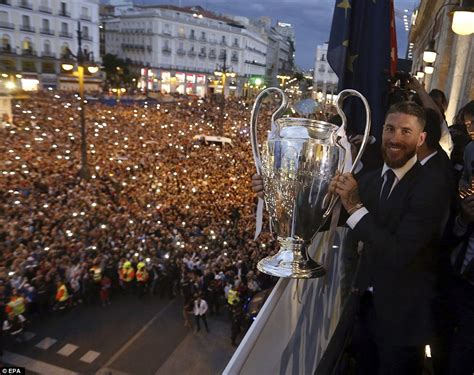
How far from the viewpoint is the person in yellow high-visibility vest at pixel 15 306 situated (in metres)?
7.38

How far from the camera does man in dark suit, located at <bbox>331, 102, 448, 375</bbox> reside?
1.80 metres

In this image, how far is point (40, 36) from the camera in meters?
48.3

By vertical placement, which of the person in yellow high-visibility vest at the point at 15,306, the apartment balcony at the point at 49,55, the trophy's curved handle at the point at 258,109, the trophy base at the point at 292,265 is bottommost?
the person in yellow high-visibility vest at the point at 15,306

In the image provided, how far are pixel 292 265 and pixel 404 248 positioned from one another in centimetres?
47

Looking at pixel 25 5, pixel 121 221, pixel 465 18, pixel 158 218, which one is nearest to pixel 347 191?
pixel 465 18

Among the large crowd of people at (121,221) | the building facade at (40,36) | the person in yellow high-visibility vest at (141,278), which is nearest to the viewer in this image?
the large crowd of people at (121,221)

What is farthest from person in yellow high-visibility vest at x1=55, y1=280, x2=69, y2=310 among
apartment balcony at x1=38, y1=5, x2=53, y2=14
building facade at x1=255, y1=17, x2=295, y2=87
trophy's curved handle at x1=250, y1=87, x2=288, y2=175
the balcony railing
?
building facade at x1=255, y1=17, x2=295, y2=87

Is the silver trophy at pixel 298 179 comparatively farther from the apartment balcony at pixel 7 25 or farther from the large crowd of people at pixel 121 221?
the apartment balcony at pixel 7 25

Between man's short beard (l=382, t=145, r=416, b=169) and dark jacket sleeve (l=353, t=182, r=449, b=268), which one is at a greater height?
man's short beard (l=382, t=145, r=416, b=169)

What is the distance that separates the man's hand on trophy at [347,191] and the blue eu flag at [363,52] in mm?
1362

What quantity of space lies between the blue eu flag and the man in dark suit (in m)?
1.00

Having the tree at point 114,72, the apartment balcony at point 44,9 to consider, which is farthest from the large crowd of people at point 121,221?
the tree at point 114,72

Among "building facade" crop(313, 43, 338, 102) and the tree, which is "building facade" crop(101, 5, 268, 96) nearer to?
the tree

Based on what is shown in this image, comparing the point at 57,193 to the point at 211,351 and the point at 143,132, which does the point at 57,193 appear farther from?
the point at 143,132
